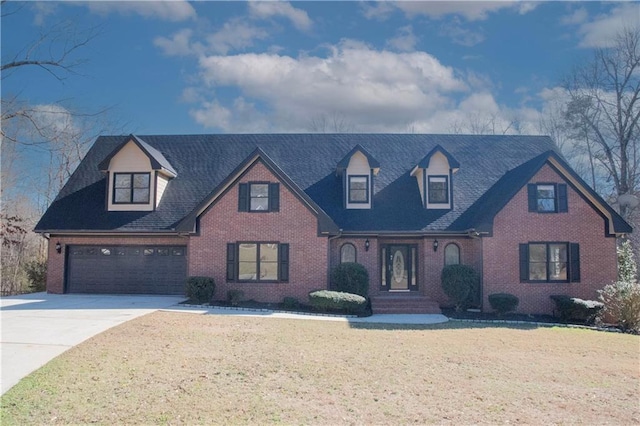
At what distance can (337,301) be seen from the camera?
16078 millimetres

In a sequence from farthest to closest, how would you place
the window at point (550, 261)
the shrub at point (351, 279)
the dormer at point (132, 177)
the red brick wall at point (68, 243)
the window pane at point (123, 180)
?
1. the window pane at point (123, 180)
2. the dormer at point (132, 177)
3. the red brick wall at point (68, 243)
4. the window at point (550, 261)
5. the shrub at point (351, 279)

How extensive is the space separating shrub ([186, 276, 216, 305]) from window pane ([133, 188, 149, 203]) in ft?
17.6

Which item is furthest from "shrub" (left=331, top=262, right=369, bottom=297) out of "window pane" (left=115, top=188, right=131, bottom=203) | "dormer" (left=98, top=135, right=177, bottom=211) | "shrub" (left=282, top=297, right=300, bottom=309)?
"window pane" (left=115, top=188, right=131, bottom=203)

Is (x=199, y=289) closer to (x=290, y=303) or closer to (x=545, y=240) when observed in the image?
(x=290, y=303)

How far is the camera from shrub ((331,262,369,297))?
684 inches

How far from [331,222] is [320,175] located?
14.9 feet

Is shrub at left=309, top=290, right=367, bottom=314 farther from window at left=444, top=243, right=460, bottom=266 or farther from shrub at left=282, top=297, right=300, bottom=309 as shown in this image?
window at left=444, top=243, right=460, bottom=266

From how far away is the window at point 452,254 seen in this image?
19.0 meters

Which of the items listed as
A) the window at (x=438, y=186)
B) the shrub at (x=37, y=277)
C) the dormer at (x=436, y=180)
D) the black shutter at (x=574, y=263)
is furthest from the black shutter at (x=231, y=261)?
the black shutter at (x=574, y=263)

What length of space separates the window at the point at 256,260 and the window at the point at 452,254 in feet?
21.6

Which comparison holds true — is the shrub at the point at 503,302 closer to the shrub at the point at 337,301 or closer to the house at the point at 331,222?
the house at the point at 331,222

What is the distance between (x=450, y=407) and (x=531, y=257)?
1233cm

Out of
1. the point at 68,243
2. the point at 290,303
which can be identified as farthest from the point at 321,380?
the point at 68,243

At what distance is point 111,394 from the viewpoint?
7.24 metres
